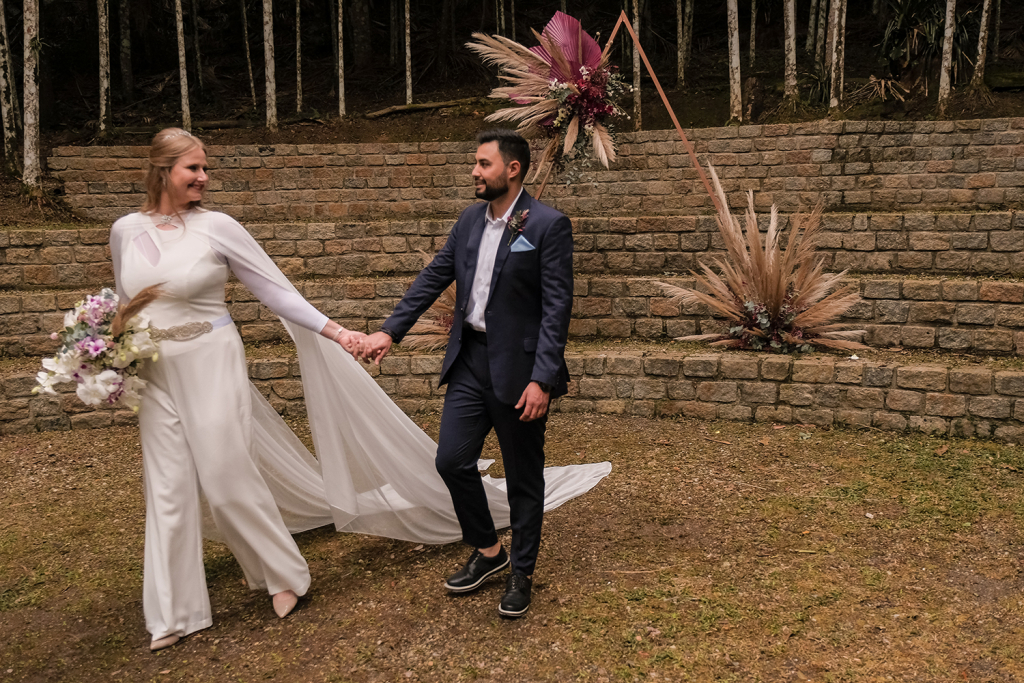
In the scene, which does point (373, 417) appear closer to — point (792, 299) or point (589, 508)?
point (589, 508)

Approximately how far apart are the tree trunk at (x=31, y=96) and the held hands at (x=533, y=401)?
27.6 ft

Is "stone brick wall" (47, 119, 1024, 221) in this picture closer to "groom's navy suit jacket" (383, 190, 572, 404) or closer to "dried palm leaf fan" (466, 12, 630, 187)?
"dried palm leaf fan" (466, 12, 630, 187)

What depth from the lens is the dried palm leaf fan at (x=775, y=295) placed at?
5.85 meters

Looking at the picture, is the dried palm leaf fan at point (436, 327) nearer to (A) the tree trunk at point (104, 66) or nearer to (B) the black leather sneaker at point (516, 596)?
(B) the black leather sneaker at point (516, 596)

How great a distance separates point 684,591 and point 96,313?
2533 mm

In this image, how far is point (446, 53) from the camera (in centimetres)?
1734

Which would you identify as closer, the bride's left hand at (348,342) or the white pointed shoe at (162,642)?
the white pointed shoe at (162,642)

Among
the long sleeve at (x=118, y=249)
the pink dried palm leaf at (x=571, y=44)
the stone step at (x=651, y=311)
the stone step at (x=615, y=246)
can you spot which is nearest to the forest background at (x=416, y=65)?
the stone step at (x=615, y=246)

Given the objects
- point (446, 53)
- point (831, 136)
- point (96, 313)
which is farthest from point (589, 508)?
point (446, 53)

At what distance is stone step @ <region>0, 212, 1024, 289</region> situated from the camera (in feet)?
21.2

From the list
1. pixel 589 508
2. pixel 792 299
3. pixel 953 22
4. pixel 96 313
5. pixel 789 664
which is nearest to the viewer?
Answer: pixel 789 664

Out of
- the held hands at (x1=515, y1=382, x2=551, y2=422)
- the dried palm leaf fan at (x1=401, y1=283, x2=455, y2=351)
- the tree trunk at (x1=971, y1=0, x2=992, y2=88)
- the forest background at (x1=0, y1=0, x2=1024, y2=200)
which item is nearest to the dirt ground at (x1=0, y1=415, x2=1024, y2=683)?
the held hands at (x1=515, y1=382, x2=551, y2=422)

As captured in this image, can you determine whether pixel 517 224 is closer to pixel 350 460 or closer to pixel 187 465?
pixel 350 460

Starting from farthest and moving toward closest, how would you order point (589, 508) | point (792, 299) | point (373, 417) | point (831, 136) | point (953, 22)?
1. point (953, 22)
2. point (831, 136)
3. point (792, 299)
4. point (589, 508)
5. point (373, 417)
